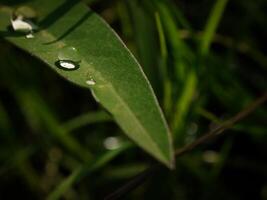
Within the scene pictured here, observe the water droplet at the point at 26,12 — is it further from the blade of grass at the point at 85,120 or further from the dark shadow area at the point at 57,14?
the blade of grass at the point at 85,120

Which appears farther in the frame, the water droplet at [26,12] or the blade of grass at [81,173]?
the blade of grass at [81,173]

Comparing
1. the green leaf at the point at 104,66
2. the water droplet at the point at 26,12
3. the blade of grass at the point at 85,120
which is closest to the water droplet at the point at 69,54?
the green leaf at the point at 104,66

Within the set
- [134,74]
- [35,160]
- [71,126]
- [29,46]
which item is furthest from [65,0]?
[35,160]

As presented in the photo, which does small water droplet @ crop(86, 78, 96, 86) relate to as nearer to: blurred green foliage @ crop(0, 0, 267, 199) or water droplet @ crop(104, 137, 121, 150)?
blurred green foliage @ crop(0, 0, 267, 199)

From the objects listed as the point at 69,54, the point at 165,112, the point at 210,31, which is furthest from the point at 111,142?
the point at 69,54

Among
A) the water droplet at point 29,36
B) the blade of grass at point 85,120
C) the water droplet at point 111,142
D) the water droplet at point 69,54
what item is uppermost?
the water droplet at point 29,36

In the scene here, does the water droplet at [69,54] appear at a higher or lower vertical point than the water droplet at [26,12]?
lower
